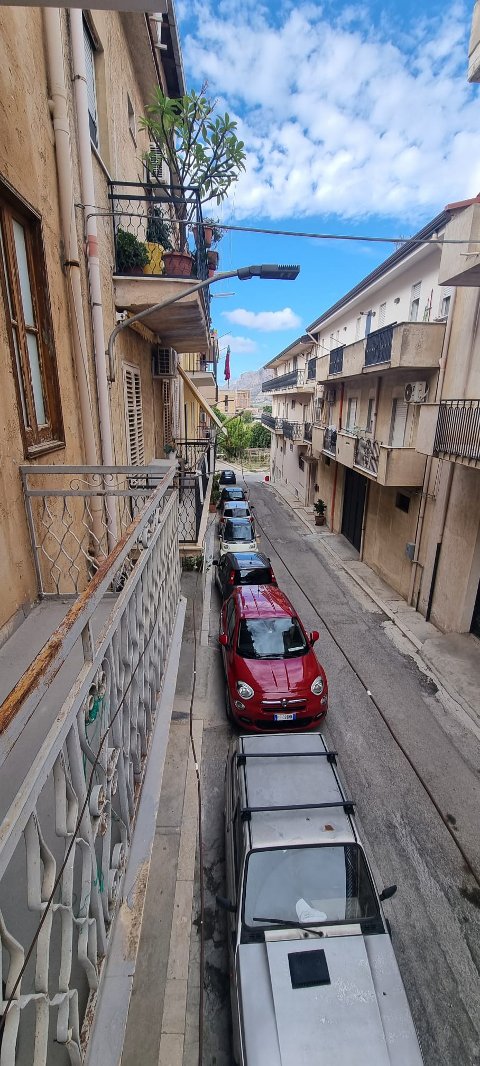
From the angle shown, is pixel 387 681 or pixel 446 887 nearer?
pixel 446 887

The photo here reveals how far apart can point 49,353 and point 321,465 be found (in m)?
19.4

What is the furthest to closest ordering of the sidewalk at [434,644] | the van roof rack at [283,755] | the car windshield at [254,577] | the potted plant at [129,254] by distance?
the car windshield at [254,577], the sidewalk at [434,644], the potted plant at [129,254], the van roof rack at [283,755]

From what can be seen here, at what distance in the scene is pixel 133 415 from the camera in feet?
24.9

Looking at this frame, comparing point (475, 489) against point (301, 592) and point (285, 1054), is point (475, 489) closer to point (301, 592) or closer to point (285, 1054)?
point (301, 592)

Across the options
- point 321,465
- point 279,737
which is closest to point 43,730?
point 279,737

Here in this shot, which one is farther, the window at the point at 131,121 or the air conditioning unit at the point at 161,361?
the air conditioning unit at the point at 161,361

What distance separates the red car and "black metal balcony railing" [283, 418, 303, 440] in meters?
17.3

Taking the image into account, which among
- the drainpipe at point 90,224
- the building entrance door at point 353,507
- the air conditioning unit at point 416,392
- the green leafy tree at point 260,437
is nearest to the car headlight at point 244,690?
the drainpipe at point 90,224

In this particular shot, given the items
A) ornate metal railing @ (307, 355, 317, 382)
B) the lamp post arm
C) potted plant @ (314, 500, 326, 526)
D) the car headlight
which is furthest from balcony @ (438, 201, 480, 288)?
ornate metal railing @ (307, 355, 317, 382)

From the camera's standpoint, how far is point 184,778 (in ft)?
19.7

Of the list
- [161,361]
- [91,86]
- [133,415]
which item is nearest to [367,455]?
[161,361]

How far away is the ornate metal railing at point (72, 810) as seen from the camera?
107 cm

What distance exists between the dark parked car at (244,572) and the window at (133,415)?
3804 millimetres

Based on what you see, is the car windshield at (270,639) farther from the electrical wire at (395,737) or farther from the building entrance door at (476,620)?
the building entrance door at (476,620)
